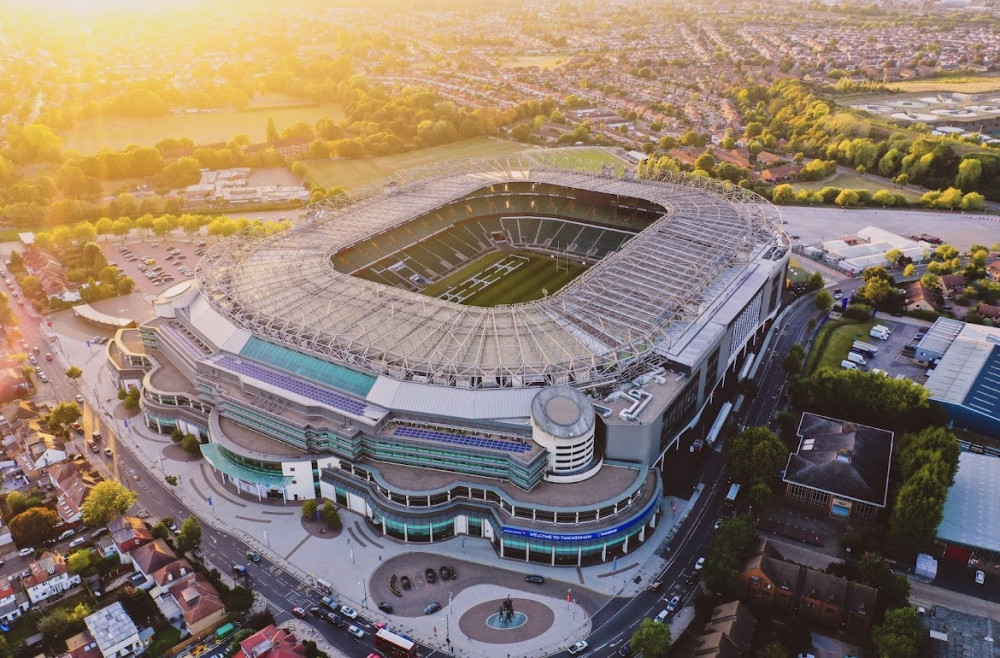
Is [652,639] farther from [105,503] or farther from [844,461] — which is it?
[105,503]

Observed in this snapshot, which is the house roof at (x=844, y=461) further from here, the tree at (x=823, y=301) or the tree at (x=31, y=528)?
the tree at (x=31, y=528)

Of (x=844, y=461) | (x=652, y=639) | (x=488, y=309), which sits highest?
(x=488, y=309)

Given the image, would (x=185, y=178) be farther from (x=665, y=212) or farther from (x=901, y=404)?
(x=901, y=404)

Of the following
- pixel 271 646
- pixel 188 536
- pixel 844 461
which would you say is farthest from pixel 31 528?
pixel 844 461

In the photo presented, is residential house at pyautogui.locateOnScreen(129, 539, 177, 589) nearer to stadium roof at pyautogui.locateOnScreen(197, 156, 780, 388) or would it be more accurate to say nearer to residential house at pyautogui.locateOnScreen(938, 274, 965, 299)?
stadium roof at pyautogui.locateOnScreen(197, 156, 780, 388)

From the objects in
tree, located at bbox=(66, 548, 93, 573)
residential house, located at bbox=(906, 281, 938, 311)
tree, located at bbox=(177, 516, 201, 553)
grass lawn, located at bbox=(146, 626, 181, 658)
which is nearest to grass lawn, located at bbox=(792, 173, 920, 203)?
residential house, located at bbox=(906, 281, 938, 311)
